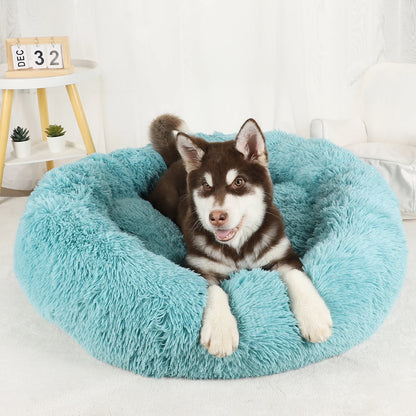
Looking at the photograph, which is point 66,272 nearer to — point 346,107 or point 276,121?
point 276,121

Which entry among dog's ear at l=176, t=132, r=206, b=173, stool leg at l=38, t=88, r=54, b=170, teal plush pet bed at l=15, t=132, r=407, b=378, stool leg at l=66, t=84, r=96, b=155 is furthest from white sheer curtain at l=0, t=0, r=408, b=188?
dog's ear at l=176, t=132, r=206, b=173

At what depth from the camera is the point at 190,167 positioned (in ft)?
6.40

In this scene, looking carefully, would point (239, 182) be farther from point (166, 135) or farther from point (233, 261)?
point (166, 135)

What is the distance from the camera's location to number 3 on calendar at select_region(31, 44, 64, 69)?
3.22m

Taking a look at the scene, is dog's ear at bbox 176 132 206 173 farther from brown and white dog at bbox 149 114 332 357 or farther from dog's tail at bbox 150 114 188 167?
dog's tail at bbox 150 114 188 167

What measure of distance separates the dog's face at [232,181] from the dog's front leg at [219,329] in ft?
0.81

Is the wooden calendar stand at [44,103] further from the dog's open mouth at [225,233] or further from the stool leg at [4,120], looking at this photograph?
the dog's open mouth at [225,233]

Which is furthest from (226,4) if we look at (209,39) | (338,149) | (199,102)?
(338,149)

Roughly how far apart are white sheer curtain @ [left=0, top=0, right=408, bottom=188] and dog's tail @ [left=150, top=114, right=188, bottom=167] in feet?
3.25

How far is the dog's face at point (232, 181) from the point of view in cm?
177

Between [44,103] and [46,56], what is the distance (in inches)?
16.9

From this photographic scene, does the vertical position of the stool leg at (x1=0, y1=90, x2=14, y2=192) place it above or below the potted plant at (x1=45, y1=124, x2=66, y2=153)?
above

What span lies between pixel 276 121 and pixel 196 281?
7.65ft

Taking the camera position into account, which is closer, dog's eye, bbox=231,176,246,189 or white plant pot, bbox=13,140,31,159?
dog's eye, bbox=231,176,246,189
